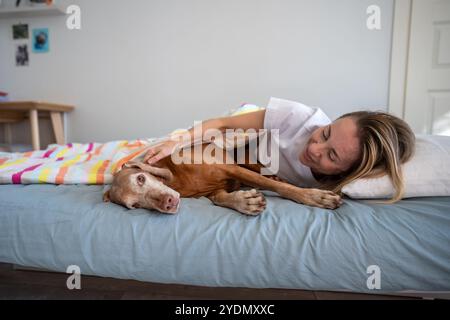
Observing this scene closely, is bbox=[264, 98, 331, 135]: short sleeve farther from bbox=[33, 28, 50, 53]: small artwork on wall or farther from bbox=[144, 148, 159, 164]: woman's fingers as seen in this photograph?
bbox=[33, 28, 50, 53]: small artwork on wall

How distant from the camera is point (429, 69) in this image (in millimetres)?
2465

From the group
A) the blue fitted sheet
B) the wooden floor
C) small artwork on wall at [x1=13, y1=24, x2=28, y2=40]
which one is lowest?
the wooden floor

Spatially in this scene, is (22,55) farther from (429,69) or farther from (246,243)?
(429,69)

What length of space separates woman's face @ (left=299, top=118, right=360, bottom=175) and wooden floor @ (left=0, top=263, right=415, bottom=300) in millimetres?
452

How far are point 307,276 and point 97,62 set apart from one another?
3116 mm

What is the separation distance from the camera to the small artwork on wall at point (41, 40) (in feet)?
9.94

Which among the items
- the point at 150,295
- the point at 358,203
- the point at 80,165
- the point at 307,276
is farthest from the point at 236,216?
the point at 80,165

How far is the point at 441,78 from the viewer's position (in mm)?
2459

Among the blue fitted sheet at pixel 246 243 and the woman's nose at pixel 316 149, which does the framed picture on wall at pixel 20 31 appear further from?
the woman's nose at pixel 316 149

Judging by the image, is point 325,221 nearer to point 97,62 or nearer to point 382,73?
point 382,73

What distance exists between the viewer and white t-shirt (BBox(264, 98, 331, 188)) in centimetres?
122

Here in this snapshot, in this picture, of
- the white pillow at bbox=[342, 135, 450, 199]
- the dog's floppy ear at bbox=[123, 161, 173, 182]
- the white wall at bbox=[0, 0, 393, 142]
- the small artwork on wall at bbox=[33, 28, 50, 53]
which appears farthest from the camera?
the small artwork on wall at bbox=[33, 28, 50, 53]

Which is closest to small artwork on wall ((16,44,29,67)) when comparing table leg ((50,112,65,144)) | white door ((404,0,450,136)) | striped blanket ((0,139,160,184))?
table leg ((50,112,65,144))
